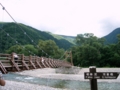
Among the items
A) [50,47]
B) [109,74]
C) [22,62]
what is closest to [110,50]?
[50,47]

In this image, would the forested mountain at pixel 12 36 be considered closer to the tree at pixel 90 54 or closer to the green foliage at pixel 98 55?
the tree at pixel 90 54

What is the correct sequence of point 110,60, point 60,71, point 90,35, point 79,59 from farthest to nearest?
point 90,35 → point 79,59 → point 110,60 → point 60,71

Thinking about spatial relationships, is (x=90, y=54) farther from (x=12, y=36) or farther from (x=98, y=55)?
(x=12, y=36)

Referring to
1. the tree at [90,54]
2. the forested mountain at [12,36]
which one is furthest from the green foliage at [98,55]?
the forested mountain at [12,36]

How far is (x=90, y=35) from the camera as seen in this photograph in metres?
Result: 55.3

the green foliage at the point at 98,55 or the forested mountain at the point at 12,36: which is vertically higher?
the forested mountain at the point at 12,36

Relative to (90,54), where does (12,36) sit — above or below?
above

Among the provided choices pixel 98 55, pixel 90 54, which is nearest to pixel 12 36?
pixel 90 54

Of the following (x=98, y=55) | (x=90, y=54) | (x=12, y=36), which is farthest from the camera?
(x=12, y=36)

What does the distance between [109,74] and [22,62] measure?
7.72 m

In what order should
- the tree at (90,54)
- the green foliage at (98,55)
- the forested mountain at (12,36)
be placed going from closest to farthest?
the forested mountain at (12,36) → the green foliage at (98,55) → the tree at (90,54)

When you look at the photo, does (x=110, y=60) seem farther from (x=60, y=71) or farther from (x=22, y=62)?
(x=22, y=62)

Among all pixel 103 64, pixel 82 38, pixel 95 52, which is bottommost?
pixel 103 64

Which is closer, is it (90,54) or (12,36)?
(90,54)
